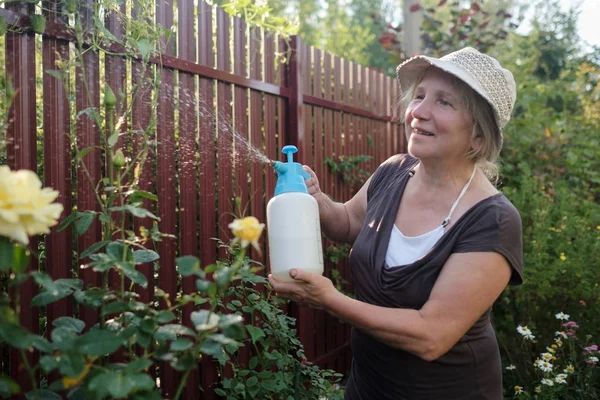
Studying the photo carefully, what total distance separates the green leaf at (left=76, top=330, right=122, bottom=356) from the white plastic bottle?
2.08 ft

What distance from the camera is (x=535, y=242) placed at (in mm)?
3885

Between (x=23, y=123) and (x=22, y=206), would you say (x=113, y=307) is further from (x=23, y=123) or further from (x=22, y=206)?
(x=23, y=123)

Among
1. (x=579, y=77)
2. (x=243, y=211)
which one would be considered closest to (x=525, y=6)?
(x=579, y=77)

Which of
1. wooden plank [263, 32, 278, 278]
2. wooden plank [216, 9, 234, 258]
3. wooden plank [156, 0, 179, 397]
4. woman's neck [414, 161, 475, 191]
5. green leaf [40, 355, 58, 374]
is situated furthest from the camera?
wooden plank [263, 32, 278, 278]

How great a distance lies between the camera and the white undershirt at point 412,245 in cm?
193

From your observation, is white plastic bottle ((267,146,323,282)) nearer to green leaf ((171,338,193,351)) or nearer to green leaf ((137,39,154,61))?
green leaf ((171,338,193,351))

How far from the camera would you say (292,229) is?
1649 mm

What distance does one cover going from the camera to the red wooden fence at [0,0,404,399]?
6.40 feet

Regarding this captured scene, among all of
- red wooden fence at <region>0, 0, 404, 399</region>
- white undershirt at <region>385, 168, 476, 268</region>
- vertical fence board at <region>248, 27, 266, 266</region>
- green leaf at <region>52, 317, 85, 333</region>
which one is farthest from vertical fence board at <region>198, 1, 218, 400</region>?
green leaf at <region>52, 317, 85, 333</region>

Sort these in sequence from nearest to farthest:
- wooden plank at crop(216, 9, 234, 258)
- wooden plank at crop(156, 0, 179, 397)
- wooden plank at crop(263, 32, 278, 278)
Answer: wooden plank at crop(156, 0, 179, 397)
wooden plank at crop(216, 9, 234, 258)
wooden plank at crop(263, 32, 278, 278)

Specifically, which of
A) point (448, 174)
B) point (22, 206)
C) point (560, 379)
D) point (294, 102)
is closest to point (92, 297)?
point (22, 206)

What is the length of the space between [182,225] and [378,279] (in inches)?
38.4

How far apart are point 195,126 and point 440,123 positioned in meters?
1.16

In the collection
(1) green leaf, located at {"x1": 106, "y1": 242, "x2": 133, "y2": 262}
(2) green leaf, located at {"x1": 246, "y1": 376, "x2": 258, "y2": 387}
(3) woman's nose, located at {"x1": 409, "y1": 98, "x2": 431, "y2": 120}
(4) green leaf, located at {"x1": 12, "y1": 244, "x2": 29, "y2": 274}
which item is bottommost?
(2) green leaf, located at {"x1": 246, "y1": 376, "x2": 258, "y2": 387}
